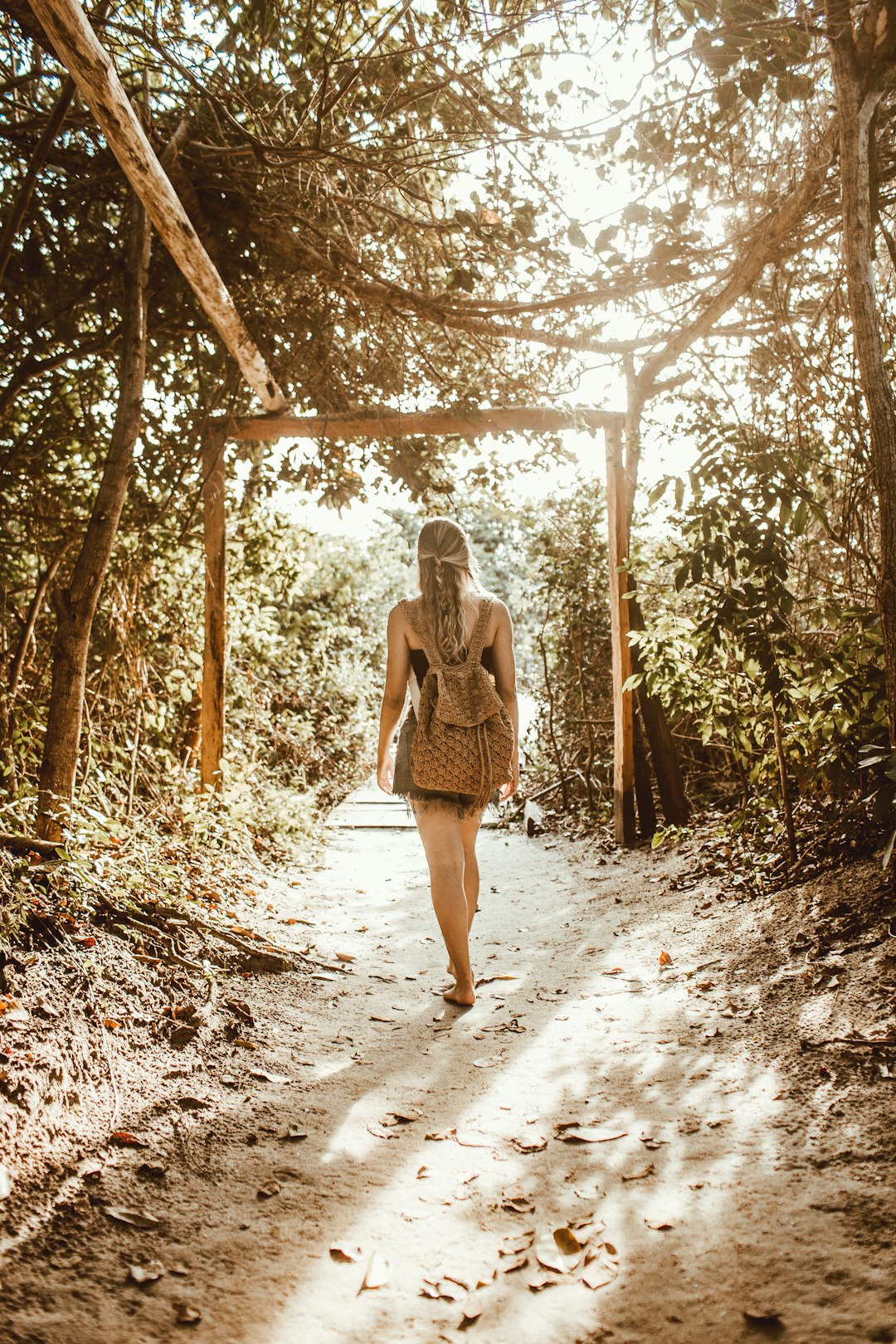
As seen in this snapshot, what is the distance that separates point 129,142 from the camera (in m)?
3.23

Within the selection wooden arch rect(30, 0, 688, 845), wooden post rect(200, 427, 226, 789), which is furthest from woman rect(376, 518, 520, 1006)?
wooden post rect(200, 427, 226, 789)

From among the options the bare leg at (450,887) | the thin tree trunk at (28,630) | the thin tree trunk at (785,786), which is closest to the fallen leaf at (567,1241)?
the bare leg at (450,887)

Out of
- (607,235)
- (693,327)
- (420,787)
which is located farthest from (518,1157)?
(693,327)

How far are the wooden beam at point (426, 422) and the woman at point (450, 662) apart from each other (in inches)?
119

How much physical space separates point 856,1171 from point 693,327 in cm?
489

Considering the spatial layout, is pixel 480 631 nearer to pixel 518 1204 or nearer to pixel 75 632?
pixel 75 632

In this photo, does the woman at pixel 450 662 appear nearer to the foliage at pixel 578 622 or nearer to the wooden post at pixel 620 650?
the wooden post at pixel 620 650

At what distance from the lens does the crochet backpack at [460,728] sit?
3.28m

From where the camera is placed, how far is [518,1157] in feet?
6.79

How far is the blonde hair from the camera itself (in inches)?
132

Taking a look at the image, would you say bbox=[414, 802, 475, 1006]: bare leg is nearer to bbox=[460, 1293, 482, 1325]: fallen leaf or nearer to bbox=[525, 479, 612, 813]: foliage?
bbox=[460, 1293, 482, 1325]: fallen leaf

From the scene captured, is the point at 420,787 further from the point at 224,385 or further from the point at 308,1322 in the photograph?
the point at 224,385

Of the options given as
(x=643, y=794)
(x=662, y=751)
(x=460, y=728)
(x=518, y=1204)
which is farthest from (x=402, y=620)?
(x=643, y=794)

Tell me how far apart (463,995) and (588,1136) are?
1.16 meters
